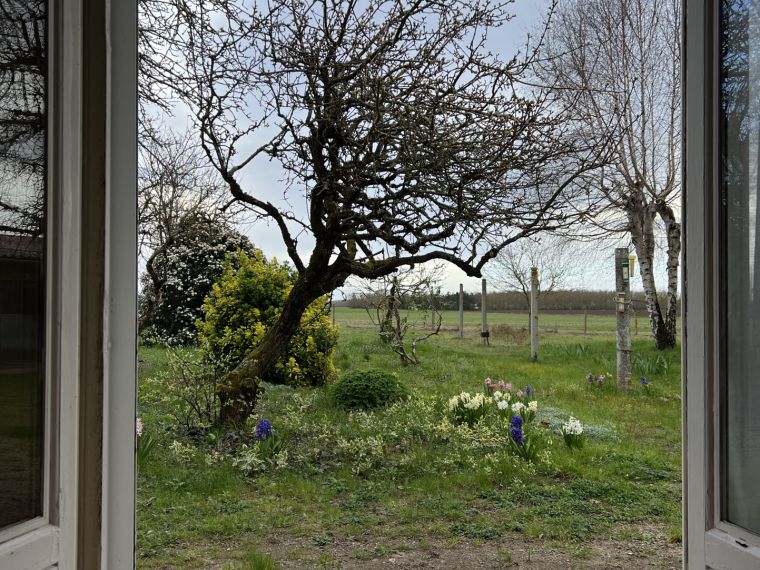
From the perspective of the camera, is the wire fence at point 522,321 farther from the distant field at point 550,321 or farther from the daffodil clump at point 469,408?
the daffodil clump at point 469,408

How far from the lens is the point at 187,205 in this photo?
4.86 m

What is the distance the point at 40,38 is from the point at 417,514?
295 centimetres

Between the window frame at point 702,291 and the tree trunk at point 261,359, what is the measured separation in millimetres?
2861

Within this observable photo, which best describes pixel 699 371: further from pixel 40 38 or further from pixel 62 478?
pixel 40 38

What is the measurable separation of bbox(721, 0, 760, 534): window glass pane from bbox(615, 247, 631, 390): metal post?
4.54 metres

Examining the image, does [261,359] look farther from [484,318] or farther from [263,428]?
[484,318]

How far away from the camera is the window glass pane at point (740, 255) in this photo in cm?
91

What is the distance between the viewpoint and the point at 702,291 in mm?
962

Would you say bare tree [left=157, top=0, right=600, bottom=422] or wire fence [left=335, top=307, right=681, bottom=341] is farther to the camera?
wire fence [left=335, top=307, right=681, bottom=341]

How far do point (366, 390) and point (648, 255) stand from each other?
3.57 m

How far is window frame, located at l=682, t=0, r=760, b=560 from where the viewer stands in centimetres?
94

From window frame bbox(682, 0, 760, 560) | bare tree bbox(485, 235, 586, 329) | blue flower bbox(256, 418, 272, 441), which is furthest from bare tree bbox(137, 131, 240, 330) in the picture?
window frame bbox(682, 0, 760, 560)

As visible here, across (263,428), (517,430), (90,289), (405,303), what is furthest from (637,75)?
(90,289)

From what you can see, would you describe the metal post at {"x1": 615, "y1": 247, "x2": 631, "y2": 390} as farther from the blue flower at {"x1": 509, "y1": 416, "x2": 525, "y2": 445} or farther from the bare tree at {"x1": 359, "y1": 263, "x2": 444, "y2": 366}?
the blue flower at {"x1": 509, "y1": 416, "x2": 525, "y2": 445}
